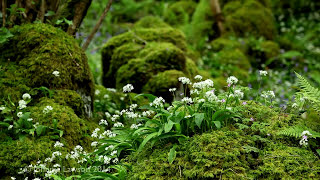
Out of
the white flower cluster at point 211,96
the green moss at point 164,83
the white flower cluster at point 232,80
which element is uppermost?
the white flower cluster at point 232,80

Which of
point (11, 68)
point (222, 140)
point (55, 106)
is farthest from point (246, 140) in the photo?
point (11, 68)

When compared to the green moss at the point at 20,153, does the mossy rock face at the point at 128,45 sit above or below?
above

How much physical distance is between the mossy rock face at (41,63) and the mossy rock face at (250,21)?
6.80 meters

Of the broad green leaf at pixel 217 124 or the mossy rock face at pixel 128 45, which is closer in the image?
the broad green leaf at pixel 217 124

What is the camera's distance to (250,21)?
34.9 feet

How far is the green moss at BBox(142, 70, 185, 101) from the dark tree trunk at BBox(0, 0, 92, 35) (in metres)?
1.55

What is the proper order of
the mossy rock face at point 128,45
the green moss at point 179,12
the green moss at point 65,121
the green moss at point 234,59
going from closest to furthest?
the green moss at point 65,121 < the mossy rock face at point 128,45 < the green moss at point 234,59 < the green moss at point 179,12

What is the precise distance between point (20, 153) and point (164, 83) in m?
2.70

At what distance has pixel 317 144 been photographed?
3090mm

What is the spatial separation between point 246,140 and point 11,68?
2.95 metres

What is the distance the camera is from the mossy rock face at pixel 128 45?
6.73 metres

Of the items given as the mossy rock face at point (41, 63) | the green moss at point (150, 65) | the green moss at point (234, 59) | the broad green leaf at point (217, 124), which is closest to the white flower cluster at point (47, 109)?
the mossy rock face at point (41, 63)

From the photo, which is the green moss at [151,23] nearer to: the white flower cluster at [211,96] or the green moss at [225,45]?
the green moss at [225,45]

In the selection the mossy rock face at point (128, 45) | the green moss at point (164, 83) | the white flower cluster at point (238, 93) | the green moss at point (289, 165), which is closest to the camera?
the green moss at point (289, 165)
